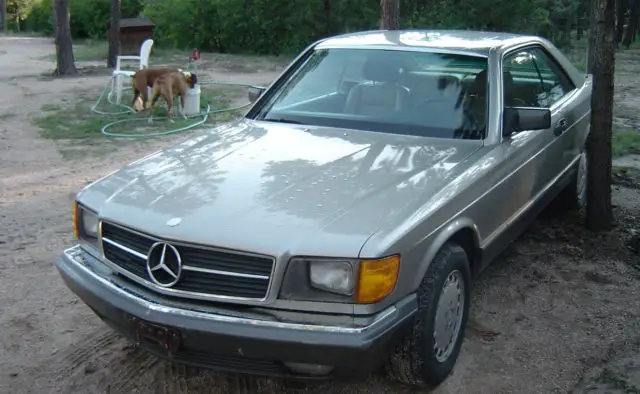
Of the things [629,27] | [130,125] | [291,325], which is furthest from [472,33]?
[629,27]

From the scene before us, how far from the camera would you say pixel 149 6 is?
28.3 m

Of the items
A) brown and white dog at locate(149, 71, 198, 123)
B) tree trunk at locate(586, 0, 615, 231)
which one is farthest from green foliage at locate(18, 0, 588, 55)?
tree trunk at locate(586, 0, 615, 231)

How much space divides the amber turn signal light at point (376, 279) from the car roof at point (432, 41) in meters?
2.03

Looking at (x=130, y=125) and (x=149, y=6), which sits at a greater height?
(x=149, y=6)

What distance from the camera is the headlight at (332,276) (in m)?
2.79

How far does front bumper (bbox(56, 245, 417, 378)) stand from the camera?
8.87 ft

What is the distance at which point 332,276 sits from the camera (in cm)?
282

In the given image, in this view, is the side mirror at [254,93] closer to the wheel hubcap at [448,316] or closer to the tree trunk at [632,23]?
the wheel hubcap at [448,316]

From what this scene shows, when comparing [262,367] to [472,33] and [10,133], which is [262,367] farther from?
[10,133]

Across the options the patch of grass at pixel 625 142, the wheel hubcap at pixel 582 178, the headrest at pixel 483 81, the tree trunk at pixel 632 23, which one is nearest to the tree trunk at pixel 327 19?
the tree trunk at pixel 632 23

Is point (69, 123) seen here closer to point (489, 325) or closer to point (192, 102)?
point (192, 102)

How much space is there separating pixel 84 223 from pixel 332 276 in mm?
1399

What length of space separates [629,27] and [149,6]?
60.8ft

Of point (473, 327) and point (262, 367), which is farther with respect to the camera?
point (473, 327)
